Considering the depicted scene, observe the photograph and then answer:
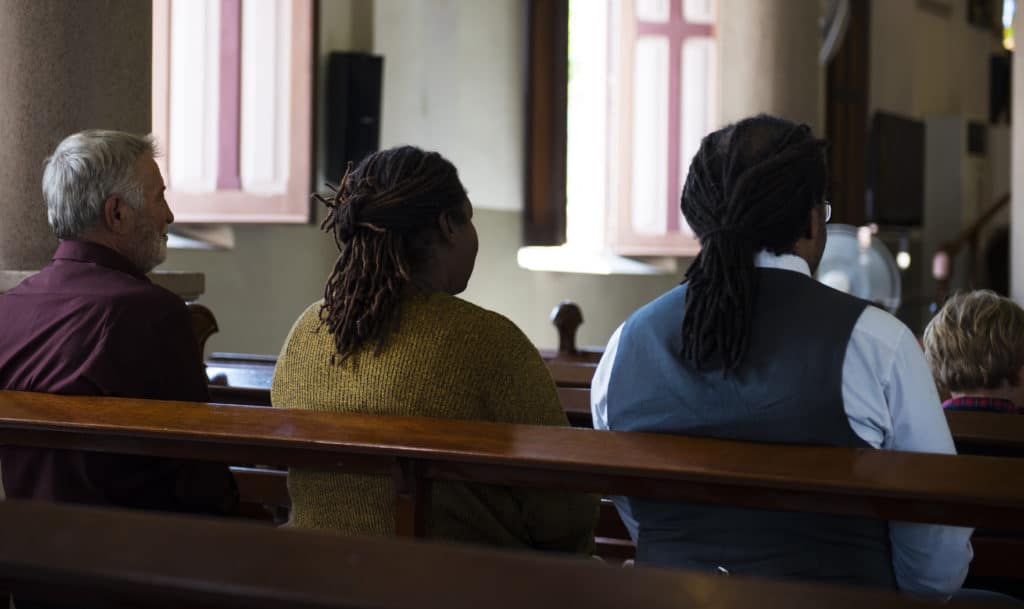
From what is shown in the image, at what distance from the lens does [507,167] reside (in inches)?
351

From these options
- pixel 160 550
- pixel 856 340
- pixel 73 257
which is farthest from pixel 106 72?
pixel 160 550

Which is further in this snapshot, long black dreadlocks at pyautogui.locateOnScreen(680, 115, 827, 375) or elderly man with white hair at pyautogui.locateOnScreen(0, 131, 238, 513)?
elderly man with white hair at pyautogui.locateOnScreen(0, 131, 238, 513)

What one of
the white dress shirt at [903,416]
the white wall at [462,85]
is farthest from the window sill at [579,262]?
the white dress shirt at [903,416]

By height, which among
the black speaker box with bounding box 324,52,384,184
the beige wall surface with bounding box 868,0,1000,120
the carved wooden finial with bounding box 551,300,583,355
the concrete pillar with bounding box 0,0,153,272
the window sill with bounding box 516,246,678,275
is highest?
the beige wall surface with bounding box 868,0,1000,120

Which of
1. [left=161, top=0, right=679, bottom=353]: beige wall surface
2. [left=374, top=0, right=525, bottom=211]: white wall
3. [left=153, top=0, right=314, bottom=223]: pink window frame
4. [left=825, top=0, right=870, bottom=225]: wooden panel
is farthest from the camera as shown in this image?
[left=825, top=0, right=870, bottom=225]: wooden panel

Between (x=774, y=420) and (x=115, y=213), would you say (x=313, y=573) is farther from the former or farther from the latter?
(x=115, y=213)

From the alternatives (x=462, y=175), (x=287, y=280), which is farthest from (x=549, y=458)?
(x=462, y=175)

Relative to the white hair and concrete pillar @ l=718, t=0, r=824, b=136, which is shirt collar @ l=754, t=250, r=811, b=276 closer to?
the white hair

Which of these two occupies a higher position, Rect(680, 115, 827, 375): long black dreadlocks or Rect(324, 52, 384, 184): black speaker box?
Rect(324, 52, 384, 184): black speaker box

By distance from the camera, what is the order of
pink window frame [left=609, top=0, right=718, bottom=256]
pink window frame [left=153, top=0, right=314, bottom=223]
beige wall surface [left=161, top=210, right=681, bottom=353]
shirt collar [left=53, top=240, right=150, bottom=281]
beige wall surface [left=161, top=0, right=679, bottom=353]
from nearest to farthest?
shirt collar [left=53, top=240, right=150, bottom=281] → pink window frame [left=153, top=0, right=314, bottom=223] → beige wall surface [left=161, top=210, right=681, bottom=353] → beige wall surface [left=161, top=0, right=679, bottom=353] → pink window frame [left=609, top=0, right=718, bottom=256]

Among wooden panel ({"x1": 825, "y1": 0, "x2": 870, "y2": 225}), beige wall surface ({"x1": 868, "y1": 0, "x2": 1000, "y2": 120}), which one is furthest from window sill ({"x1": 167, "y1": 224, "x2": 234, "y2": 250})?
beige wall surface ({"x1": 868, "y1": 0, "x2": 1000, "y2": 120})

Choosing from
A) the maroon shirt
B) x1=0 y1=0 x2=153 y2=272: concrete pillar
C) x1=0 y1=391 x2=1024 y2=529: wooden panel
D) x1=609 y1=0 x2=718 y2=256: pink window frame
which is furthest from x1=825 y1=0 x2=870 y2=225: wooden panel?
x1=0 y1=391 x2=1024 y2=529: wooden panel

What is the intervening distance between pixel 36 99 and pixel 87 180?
0.99 m

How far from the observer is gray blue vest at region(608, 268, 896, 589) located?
1.83 metres
